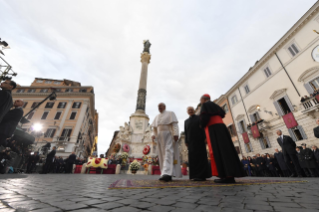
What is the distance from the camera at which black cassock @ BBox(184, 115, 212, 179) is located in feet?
13.0

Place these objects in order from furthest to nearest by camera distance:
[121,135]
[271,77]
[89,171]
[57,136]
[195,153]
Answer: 1. [57,136]
2. [121,135]
3. [271,77]
4. [89,171]
5. [195,153]

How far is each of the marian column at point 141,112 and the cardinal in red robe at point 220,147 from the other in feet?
54.8

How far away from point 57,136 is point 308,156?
2893 cm

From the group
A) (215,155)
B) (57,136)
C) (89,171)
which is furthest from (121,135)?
(215,155)

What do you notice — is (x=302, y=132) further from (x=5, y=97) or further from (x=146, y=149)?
(x=5, y=97)

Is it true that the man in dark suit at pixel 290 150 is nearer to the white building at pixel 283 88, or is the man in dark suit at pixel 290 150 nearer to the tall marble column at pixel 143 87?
the white building at pixel 283 88

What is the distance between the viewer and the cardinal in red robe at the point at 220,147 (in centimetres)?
313

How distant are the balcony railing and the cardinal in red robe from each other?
506 inches

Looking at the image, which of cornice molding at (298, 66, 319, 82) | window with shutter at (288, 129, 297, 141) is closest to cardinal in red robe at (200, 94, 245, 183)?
window with shutter at (288, 129, 297, 141)

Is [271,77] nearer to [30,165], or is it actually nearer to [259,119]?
[259,119]

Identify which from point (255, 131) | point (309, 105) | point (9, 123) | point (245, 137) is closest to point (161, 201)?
point (9, 123)

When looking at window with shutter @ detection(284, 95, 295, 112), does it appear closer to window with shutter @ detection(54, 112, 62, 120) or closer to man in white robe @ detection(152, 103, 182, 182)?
man in white robe @ detection(152, 103, 182, 182)

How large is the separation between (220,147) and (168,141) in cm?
151

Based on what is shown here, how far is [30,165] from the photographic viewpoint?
9.64 m
